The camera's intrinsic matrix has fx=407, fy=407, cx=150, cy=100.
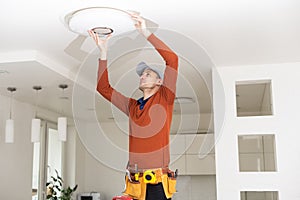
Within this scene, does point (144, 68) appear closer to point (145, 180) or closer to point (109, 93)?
point (109, 93)

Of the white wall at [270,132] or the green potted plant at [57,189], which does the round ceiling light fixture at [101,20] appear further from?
the green potted plant at [57,189]

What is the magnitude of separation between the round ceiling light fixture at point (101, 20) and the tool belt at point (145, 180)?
70 cm

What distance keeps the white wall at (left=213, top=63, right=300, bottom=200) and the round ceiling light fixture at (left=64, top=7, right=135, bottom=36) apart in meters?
1.86

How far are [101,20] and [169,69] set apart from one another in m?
0.47

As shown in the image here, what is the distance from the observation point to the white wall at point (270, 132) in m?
3.64

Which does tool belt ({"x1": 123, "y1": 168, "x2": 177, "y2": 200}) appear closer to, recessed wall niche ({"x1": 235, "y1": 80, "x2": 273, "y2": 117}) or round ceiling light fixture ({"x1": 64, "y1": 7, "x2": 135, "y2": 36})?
round ceiling light fixture ({"x1": 64, "y1": 7, "x2": 135, "y2": 36})

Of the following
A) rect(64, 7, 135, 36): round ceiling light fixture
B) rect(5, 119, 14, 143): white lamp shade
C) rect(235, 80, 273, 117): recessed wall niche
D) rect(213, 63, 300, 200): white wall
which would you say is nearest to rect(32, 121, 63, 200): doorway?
rect(5, 119, 14, 143): white lamp shade

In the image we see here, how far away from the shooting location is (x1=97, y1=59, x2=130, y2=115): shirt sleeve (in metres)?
1.82

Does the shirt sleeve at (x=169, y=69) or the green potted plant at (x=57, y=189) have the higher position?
the shirt sleeve at (x=169, y=69)

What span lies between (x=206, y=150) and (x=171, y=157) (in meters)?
0.16

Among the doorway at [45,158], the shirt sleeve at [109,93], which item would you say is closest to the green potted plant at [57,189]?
the doorway at [45,158]

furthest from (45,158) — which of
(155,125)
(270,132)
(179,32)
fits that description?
(155,125)

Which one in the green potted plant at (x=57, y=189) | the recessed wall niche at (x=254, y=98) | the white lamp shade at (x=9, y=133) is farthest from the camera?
the green potted plant at (x=57, y=189)

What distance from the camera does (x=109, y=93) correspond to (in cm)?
189
